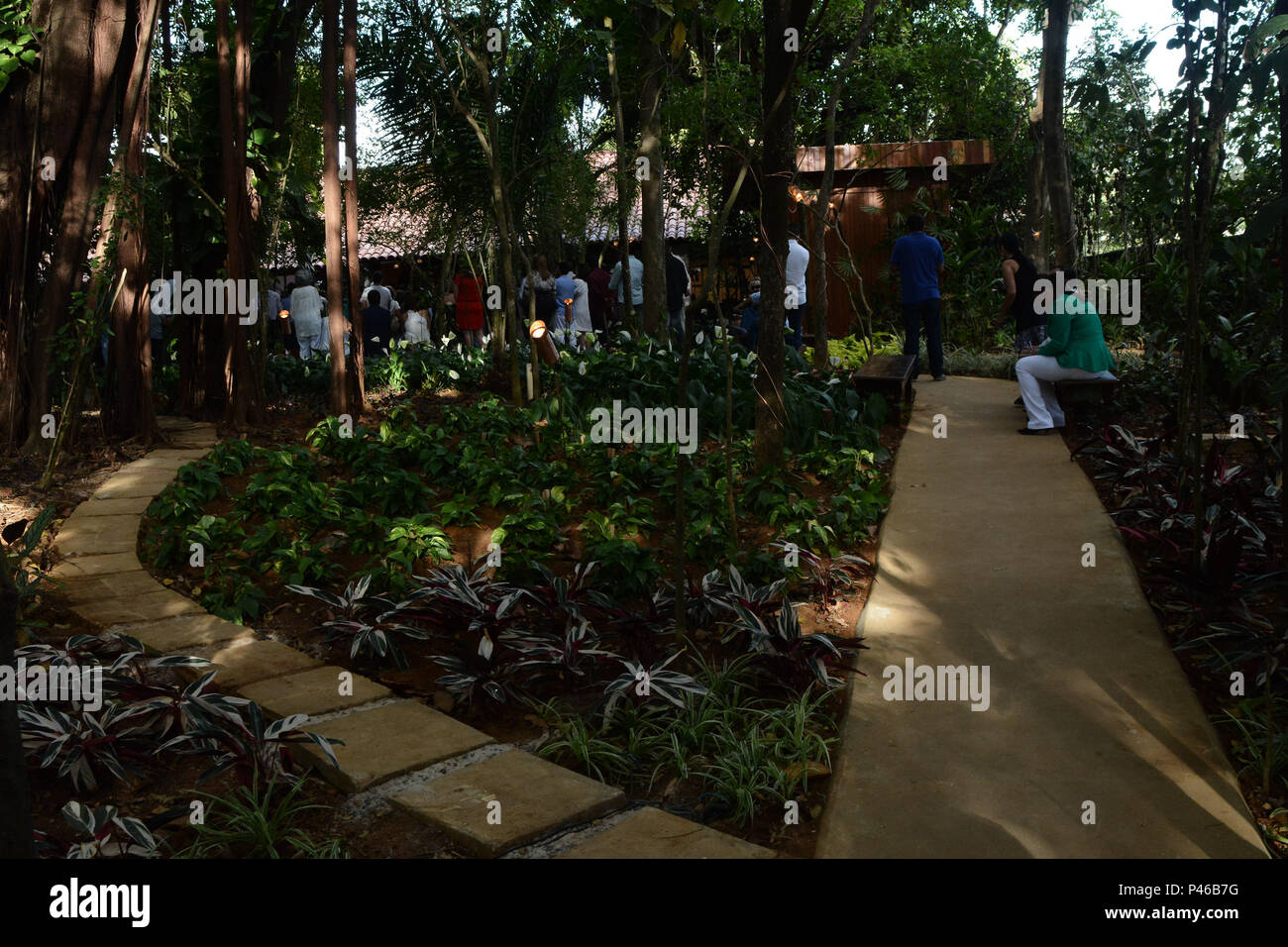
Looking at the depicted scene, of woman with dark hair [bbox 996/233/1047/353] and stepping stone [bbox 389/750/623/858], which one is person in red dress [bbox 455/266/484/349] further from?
stepping stone [bbox 389/750/623/858]

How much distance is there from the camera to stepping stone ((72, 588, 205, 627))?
15.3ft

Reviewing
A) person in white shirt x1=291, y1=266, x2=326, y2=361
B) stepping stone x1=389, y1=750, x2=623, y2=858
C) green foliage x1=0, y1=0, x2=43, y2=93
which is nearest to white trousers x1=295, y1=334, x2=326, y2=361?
person in white shirt x1=291, y1=266, x2=326, y2=361

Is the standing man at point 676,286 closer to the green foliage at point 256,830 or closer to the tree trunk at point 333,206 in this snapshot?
the tree trunk at point 333,206

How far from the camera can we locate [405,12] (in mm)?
10352

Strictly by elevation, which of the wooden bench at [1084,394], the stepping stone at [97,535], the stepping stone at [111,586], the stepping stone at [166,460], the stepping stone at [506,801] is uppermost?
→ the wooden bench at [1084,394]

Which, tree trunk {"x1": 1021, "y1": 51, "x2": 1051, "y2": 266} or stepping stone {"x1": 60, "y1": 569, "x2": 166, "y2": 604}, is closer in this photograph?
stepping stone {"x1": 60, "y1": 569, "x2": 166, "y2": 604}

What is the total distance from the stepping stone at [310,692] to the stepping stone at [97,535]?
1.98 metres

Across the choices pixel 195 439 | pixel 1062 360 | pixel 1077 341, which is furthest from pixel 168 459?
pixel 1077 341

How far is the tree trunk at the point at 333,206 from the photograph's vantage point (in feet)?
27.9

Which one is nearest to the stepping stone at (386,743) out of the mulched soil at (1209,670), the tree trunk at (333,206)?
the mulched soil at (1209,670)

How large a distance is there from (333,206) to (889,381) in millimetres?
4523

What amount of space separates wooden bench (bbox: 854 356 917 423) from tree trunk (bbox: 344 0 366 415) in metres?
4.09

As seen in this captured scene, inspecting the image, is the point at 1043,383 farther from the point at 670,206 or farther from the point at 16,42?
the point at 670,206

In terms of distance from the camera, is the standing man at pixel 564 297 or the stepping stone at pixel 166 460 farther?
the standing man at pixel 564 297
